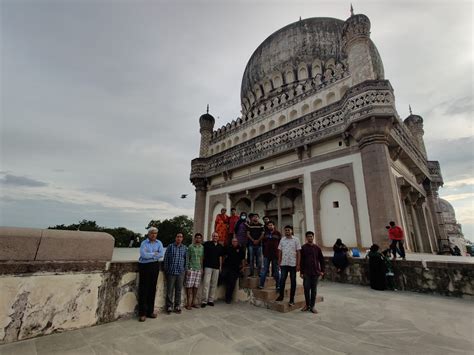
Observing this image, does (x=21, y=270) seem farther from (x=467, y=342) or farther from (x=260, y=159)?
(x=260, y=159)

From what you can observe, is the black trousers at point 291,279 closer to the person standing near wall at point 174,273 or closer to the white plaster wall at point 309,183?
the person standing near wall at point 174,273

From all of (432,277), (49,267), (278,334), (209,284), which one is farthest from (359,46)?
(49,267)

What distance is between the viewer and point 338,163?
12.2 meters

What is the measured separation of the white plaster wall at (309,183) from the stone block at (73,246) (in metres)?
10.2

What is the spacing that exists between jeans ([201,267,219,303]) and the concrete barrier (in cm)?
199

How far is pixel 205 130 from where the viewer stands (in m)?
23.1

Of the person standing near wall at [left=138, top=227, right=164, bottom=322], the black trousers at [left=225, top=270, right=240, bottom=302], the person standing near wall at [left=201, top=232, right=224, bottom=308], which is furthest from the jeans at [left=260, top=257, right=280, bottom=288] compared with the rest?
the person standing near wall at [left=138, top=227, right=164, bottom=322]

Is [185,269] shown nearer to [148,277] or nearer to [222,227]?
[148,277]

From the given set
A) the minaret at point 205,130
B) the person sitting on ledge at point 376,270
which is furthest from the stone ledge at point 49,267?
the minaret at point 205,130

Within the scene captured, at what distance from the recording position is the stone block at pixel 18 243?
305 centimetres

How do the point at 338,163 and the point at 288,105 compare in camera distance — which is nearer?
the point at 338,163

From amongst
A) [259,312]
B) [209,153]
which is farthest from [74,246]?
[209,153]

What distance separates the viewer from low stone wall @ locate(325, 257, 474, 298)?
582 cm

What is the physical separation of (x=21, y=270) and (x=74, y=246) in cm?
63
